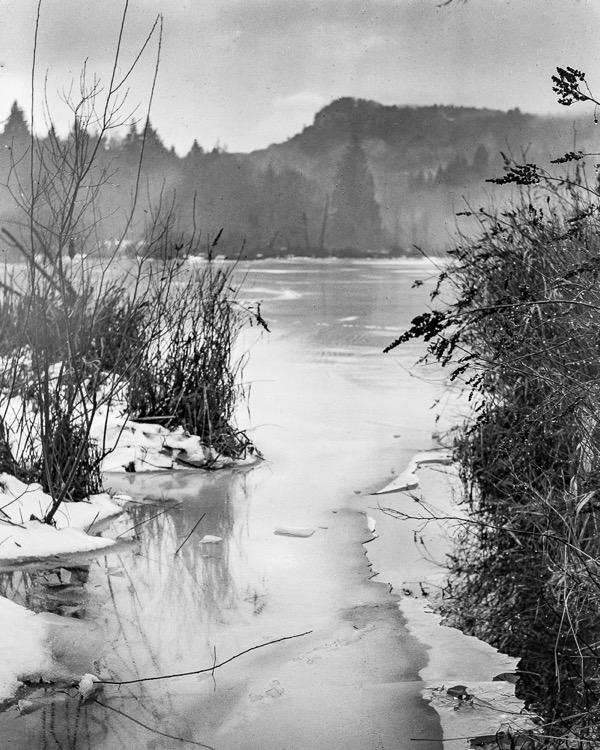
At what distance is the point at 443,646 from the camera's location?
2375mm

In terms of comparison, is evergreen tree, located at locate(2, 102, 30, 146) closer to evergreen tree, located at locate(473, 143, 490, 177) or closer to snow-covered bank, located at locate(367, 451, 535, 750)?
snow-covered bank, located at locate(367, 451, 535, 750)

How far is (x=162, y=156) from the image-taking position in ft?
40.3

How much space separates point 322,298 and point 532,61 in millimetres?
6113

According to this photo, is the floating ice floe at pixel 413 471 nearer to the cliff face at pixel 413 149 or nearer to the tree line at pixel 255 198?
the tree line at pixel 255 198

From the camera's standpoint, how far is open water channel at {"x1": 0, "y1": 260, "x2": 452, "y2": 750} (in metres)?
1.90

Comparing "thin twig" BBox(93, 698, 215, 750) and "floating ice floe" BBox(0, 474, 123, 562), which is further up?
"floating ice floe" BBox(0, 474, 123, 562)

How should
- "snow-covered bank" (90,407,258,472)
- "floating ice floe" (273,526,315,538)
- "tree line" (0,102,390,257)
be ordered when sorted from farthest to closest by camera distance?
"tree line" (0,102,390,257)
"snow-covered bank" (90,407,258,472)
"floating ice floe" (273,526,315,538)

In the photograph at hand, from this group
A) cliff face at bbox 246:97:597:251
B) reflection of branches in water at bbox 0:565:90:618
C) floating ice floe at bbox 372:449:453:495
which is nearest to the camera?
reflection of branches in water at bbox 0:565:90:618

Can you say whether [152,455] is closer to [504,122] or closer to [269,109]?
[269,109]

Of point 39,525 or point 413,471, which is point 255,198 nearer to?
point 413,471

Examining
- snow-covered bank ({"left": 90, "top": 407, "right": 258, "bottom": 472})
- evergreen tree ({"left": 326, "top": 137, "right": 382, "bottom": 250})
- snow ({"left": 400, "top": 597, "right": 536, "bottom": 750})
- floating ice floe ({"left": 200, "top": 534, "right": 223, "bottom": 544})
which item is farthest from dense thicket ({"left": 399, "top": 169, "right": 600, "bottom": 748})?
evergreen tree ({"left": 326, "top": 137, "right": 382, "bottom": 250})

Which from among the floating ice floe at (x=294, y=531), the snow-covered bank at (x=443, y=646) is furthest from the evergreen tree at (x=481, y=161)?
the floating ice floe at (x=294, y=531)

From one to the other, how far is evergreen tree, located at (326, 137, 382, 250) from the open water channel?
15.7 metres

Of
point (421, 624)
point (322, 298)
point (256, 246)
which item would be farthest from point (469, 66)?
point (421, 624)
